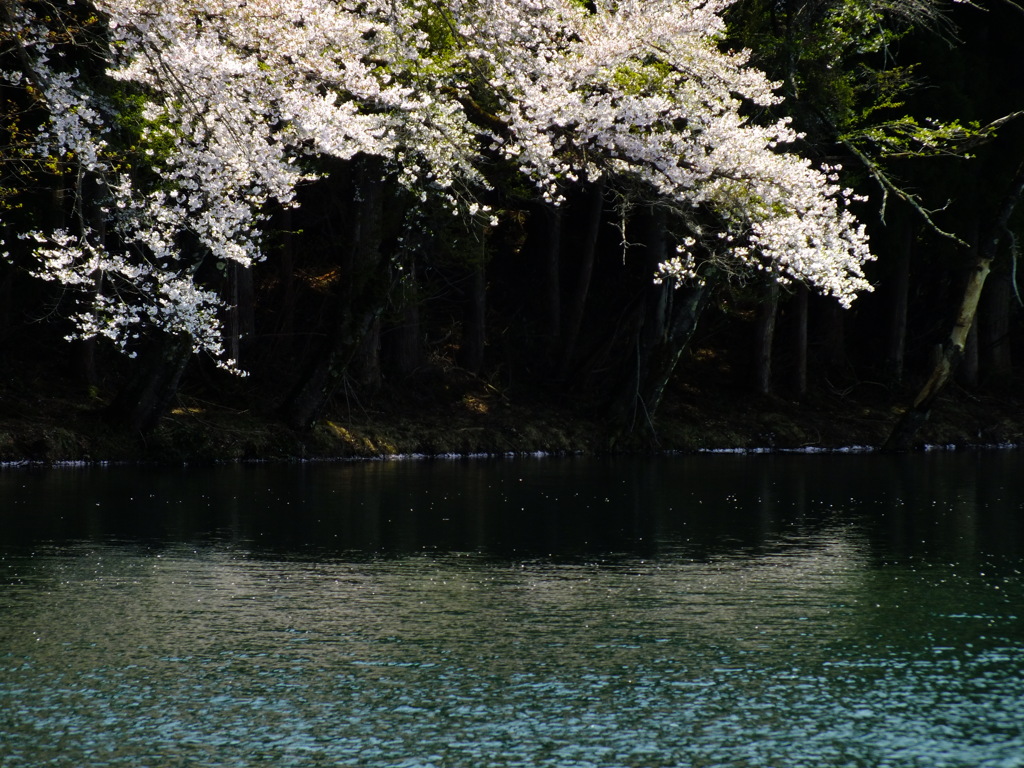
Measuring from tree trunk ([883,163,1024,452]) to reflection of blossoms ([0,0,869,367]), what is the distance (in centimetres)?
692

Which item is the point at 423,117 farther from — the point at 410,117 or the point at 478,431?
the point at 478,431

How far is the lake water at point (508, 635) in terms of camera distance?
557 centimetres

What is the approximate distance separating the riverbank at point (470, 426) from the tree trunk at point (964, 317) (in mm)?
2402

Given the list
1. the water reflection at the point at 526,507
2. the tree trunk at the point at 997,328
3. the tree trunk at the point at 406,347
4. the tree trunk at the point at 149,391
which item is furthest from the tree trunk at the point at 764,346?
the tree trunk at the point at 149,391

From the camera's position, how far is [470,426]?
2553 centimetres

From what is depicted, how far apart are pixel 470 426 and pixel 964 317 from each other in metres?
9.88

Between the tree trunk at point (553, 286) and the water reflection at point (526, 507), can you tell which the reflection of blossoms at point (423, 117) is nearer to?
the water reflection at point (526, 507)

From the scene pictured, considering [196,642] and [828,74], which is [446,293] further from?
[196,642]

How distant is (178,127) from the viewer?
15875 mm

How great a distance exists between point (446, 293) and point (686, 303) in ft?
24.4

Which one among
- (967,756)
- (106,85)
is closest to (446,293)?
(106,85)

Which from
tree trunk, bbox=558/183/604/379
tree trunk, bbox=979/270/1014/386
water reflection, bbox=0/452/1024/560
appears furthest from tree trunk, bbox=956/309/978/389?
water reflection, bbox=0/452/1024/560

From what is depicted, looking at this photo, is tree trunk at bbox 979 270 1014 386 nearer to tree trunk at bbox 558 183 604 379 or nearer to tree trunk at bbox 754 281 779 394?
tree trunk at bbox 754 281 779 394

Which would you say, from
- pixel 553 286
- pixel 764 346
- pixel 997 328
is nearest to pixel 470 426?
pixel 553 286
